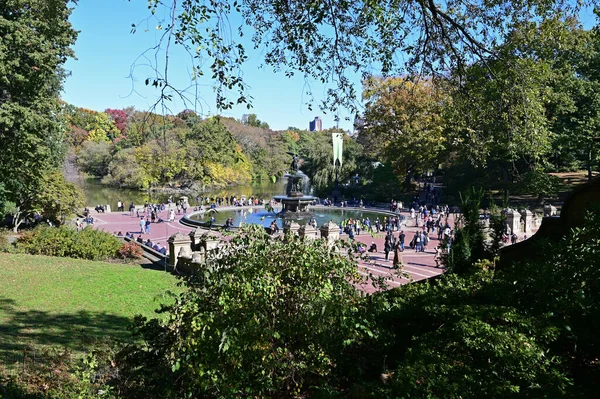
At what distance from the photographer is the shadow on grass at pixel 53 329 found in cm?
767

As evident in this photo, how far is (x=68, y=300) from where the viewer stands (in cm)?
1055

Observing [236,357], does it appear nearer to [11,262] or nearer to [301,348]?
[301,348]

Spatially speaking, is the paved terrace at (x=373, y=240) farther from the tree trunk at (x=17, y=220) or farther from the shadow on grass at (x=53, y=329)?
the shadow on grass at (x=53, y=329)

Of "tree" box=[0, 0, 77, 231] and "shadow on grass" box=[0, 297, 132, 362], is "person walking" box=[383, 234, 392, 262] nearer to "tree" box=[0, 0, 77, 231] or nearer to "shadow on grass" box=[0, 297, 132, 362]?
"shadow on grass" box=[0, 297, 132, 362]

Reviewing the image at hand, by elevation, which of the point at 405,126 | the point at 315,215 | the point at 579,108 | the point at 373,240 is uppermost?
the point at 579,108

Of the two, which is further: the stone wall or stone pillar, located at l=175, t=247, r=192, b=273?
stone pillar, located at l=175, t=247, r=192, b=273

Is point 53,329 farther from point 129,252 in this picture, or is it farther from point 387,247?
point 387,247

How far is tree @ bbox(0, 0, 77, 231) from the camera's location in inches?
524

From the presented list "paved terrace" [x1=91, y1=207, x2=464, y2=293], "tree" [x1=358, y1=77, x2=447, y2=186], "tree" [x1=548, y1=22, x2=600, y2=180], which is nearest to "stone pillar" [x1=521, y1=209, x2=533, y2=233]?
"paved terrace" [x1=91, y1=207, x2=464, y2=293]

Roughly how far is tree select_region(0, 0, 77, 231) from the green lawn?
3649 mm

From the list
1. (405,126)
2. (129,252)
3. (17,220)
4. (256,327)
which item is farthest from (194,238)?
(405,126)

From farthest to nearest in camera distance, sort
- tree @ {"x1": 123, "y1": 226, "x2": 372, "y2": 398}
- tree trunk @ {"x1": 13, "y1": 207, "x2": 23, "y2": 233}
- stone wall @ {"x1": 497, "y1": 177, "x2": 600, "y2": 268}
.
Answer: tree trunk @ {"x1": 13, "y1": 207, "x2": 23, "y2": 233}
stone wall @ {"x1": 497, "y1": 177, "x2": 600, "y2": 268}
tree @ {"x1": 123, "y1": 226, "x2": 372, "y2": 398}

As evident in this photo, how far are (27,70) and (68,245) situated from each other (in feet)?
21.8

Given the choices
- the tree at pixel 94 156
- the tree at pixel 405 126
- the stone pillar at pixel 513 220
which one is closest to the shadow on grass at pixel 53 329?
the stone pillar at pixel 513 220
